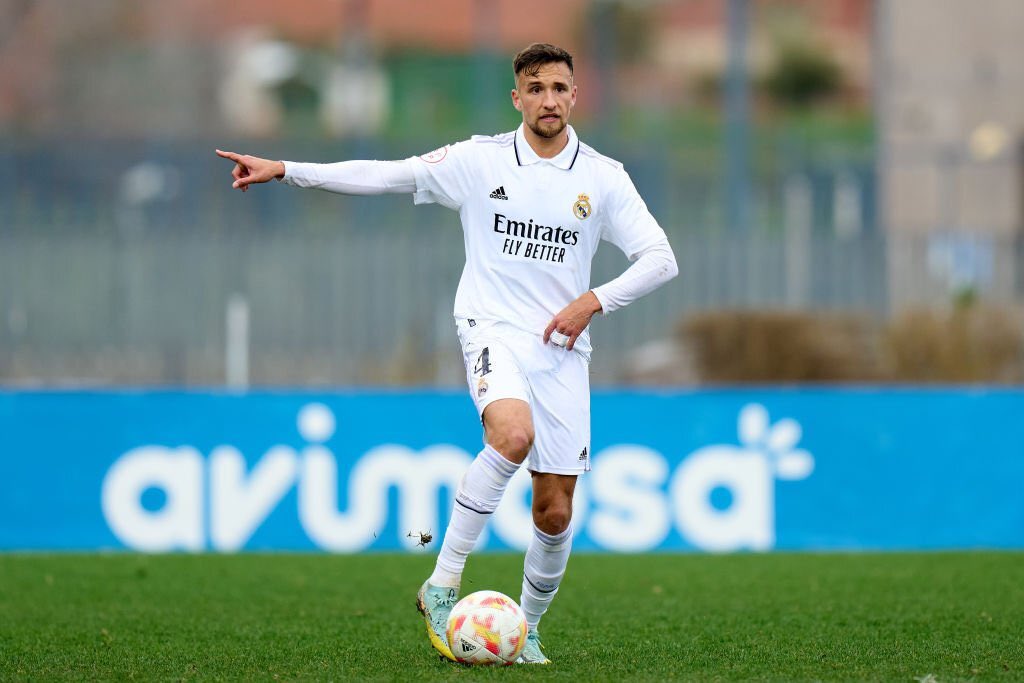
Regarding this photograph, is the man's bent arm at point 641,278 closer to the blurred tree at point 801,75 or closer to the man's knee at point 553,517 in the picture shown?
the man's knee at point 553,517

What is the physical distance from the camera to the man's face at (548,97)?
6605 mm

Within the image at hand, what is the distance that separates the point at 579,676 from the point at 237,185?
2335mm

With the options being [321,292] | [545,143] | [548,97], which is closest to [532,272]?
[545,143]

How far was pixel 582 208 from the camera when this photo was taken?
6719 mm

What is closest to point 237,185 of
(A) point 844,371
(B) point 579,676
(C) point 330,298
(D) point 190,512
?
(B) point 579,676

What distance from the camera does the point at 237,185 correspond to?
6.40m

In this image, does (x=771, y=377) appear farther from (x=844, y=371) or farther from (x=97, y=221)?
(x=97, y=221)

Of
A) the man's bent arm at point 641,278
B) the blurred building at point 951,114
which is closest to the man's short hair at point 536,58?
the man's bent arm at point 641,278

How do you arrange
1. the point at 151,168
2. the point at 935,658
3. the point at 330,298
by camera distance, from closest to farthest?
the point at 935,658, the point at 330,298, the point at 151,168

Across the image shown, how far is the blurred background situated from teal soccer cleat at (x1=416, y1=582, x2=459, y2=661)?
9.77m

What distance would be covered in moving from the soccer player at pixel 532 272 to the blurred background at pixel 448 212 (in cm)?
941

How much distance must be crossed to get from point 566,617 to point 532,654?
1.74m

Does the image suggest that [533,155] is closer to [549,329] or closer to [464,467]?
[549,329]

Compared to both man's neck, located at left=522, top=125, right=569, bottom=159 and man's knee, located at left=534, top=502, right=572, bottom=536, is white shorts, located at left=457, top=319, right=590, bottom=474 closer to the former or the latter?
man's knee, located at left=534, top=502, right=572, bottom=536
